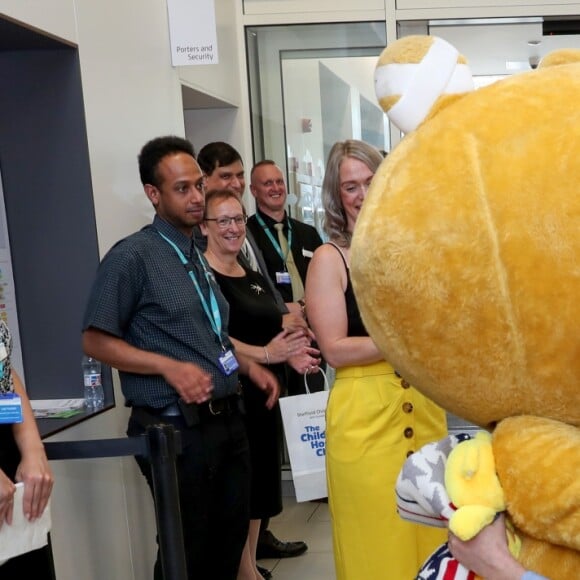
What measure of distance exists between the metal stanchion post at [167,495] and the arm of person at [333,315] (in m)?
0.58

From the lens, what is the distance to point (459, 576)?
1.08m

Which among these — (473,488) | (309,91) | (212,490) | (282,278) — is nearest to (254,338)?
(212,490)

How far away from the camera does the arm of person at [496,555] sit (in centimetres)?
98

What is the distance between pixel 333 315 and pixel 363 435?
0.33 m

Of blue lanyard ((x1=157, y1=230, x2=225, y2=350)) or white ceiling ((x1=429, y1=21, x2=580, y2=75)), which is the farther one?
white ceiling ((x1=429, y1=21, x2=580, y2=75))

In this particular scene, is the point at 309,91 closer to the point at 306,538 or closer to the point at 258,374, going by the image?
the point at 258,374

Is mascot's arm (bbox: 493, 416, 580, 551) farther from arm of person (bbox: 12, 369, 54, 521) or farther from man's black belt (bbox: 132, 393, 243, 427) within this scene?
man's black belt (bbox: 132, 393, 243, 427)

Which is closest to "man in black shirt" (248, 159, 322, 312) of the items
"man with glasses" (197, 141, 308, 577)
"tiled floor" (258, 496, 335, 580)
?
"man with glasses" (197, 141, 308, 577)

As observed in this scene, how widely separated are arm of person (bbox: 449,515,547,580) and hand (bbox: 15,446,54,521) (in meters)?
1.20

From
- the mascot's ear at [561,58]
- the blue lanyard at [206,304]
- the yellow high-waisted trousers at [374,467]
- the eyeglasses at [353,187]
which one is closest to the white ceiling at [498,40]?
the eyeglasses at [353,187]

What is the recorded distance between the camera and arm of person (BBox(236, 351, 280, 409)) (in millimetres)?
2984

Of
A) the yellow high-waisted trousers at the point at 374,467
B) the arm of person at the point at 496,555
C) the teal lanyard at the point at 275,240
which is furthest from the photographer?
the teal lanyard at the point at 275,240

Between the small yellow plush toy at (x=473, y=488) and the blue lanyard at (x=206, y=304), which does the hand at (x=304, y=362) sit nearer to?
the blue lanyard at (x=206, y=304)

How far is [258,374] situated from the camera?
299cm
